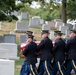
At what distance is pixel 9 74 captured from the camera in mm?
9023

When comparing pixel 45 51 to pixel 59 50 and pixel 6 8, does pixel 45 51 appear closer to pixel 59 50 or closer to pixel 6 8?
pixel 59 50

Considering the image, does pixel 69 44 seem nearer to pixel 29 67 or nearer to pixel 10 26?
pixel 29 67

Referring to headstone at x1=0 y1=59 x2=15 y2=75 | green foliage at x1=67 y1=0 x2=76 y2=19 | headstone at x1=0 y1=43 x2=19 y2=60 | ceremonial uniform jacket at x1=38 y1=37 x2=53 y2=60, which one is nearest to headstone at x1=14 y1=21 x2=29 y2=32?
green foliage at x1=67 y1=0 x2=76 y2=19

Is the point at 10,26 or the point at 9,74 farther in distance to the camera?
the point at 10,26

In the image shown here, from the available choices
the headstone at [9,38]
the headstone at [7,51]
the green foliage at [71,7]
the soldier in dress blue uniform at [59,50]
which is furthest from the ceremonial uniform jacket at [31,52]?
the green foliage at [71,7]

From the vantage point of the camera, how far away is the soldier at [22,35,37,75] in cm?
1098

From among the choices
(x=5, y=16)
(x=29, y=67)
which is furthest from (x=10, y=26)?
(x=29, y=67)

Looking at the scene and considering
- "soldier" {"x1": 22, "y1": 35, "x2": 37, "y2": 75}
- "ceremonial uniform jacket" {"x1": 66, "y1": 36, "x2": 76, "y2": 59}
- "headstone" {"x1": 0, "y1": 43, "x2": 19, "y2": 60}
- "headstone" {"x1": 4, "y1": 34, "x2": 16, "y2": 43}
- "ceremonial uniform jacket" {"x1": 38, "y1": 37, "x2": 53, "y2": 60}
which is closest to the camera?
"soldier" {"x1": 22, "y1": 35, "x2": 37, "y2": 75}

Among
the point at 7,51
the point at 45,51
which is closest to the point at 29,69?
the point at 45,51

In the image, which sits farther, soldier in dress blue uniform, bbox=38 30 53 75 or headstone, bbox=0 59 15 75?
soldier in dress blue uniform, bbox=38 30 53 75

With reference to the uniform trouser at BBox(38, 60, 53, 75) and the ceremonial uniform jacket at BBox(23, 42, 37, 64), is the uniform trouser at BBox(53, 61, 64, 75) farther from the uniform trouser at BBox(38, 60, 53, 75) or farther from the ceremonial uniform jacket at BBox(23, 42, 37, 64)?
the ceremonial uniform jacket at BBox(23, 42, 37, 64)

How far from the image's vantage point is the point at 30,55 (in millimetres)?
11070

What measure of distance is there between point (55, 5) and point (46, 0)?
5.13 ft

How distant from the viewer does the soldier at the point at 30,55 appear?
36.0 ft
